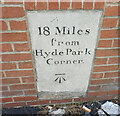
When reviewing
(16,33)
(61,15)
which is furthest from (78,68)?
(16,33)

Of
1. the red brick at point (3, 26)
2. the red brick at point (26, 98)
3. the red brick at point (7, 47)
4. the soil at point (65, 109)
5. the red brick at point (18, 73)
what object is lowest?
the soil at point (65, 109)

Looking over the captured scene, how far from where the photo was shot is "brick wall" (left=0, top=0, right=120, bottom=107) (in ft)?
3.93

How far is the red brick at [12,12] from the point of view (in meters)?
1.18

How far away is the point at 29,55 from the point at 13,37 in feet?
0.76

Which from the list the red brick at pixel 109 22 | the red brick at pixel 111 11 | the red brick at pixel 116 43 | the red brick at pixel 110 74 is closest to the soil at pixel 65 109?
the red brick at pixel 110 74

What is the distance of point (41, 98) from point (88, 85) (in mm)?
576

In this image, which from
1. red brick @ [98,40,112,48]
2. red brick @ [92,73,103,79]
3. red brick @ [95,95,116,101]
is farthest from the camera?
red brick @ [95,95,116,101]

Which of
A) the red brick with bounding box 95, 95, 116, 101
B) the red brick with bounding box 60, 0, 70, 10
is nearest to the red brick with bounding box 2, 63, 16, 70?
the red brick with bounding box 60, 0, 70, 10

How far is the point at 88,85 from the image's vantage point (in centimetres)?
178

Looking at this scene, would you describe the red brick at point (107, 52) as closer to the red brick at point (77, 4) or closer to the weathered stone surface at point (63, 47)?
the weathered stone surface at point (63, 47)

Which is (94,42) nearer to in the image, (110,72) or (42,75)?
(110,72)

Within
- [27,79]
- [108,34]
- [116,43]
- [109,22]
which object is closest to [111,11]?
[109,22]

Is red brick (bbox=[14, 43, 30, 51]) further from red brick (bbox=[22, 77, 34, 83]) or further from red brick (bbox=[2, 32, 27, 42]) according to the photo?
red brick (bbox=[22, 77, 34, 83])

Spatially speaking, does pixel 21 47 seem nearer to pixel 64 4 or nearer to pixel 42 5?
pixel 42 5
